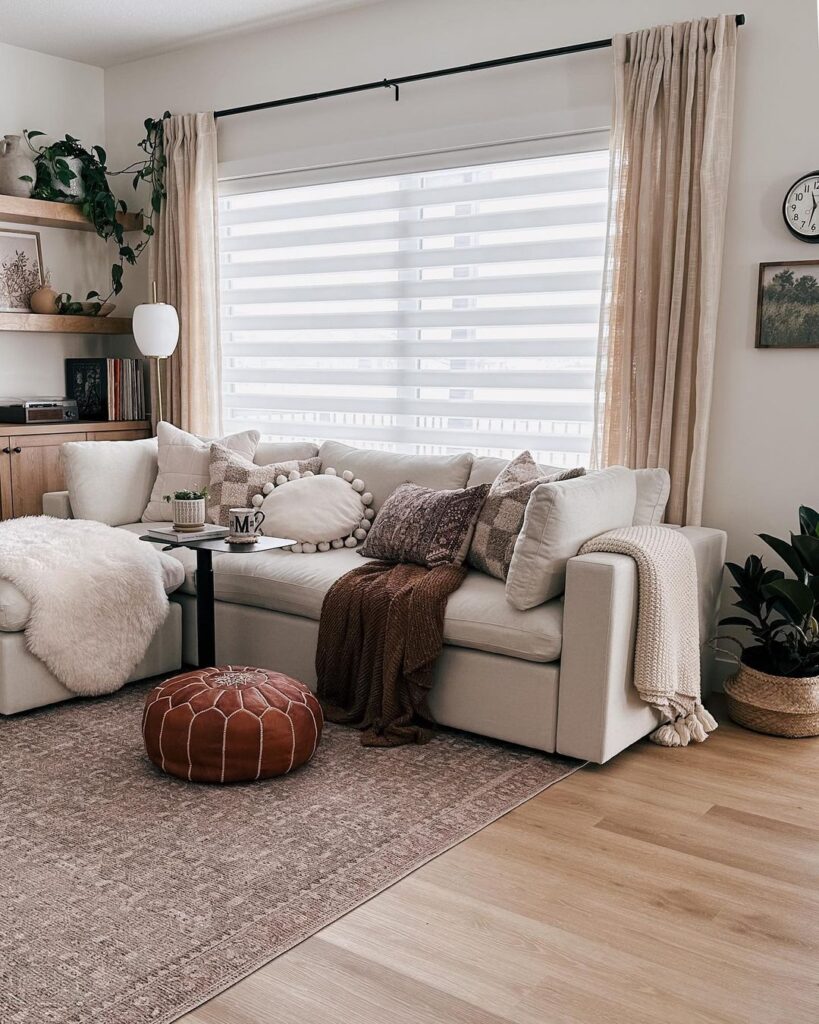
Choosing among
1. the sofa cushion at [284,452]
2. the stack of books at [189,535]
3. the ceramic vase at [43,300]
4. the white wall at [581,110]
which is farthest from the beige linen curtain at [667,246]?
the ceramic vase at [43,300]

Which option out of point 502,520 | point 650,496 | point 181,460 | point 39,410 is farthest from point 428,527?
point 39,410

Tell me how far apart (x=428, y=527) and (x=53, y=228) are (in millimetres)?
3187

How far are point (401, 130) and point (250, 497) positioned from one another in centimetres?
177

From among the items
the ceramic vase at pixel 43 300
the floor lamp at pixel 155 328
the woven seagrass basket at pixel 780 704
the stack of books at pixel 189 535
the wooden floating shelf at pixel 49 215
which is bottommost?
the woven seagrass basket at pixel 780 704

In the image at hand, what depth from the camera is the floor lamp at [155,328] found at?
504 centimetres

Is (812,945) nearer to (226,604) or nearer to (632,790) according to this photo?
(632,790)

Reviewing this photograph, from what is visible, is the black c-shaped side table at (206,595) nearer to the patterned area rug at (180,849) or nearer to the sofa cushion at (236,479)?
the patterned area rug at (180,849)

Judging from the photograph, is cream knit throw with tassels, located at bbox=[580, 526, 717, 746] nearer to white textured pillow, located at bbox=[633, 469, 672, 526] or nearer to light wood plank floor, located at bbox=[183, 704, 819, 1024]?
white textured pillow, located at bbox=[633, 469, 672, 526]

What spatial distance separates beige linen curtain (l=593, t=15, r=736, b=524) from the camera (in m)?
3.71

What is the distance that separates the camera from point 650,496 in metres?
3.73

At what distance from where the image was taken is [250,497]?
167 inches

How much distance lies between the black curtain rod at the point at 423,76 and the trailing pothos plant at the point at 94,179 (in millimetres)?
494

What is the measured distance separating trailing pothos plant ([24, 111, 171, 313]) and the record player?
1.79 ft

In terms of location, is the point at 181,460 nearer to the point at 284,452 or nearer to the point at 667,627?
the point at 284,452
